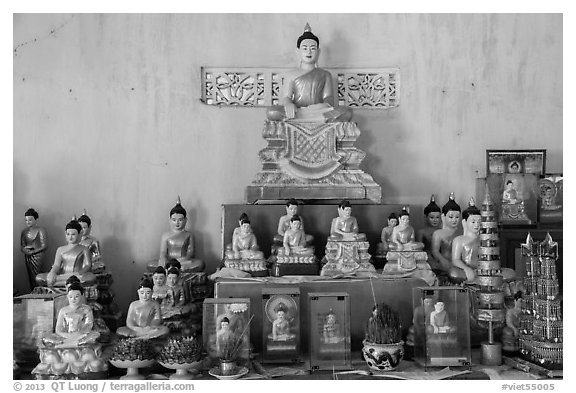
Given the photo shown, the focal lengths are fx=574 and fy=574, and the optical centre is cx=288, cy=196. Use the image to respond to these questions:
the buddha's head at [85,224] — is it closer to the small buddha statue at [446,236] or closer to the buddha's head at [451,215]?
the small buddha statue at [446,236]

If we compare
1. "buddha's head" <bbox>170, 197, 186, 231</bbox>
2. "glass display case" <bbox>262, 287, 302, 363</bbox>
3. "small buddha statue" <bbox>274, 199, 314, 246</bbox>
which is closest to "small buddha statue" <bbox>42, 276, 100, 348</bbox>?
"glass display case" <bbox>262, 287, 302, 363</bbox>

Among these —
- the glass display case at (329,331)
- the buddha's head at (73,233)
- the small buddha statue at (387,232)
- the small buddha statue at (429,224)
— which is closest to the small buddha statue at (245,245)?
the glass display case at (329,331)

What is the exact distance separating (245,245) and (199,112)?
5.40 feet

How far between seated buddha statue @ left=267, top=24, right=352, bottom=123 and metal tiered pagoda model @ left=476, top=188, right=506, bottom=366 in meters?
1.72

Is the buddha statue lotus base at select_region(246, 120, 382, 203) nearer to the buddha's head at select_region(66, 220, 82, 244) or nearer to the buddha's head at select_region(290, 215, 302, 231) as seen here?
the buddha's head at select_region(290, 215, 302, 231)

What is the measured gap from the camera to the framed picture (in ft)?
19.6

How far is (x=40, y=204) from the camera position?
5.99m

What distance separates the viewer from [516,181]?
6.00 meters

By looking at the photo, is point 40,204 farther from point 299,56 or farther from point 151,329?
point 299,56

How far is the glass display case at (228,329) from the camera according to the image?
4.12 meters

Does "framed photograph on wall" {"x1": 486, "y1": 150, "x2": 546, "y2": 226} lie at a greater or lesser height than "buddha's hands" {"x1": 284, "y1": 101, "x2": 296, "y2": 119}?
lesser

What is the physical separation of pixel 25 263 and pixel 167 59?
253cm

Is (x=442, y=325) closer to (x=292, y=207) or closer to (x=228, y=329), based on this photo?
(x=228, y=329)

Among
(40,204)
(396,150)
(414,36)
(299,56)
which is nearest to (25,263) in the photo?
(40,204)
